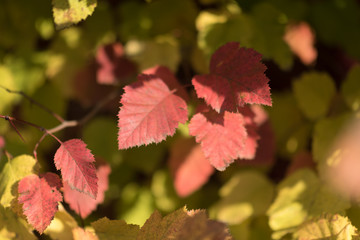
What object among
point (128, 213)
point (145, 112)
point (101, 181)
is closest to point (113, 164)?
point (128, 213)

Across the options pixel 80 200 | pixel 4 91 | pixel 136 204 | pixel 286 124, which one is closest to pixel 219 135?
pixel 80 200

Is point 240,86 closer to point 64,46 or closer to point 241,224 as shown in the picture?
point 241,224

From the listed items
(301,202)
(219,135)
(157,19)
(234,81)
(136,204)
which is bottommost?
(136,204)

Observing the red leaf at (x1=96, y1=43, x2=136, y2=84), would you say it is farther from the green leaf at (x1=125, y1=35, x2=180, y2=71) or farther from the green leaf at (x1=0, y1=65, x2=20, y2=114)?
the green leaf at (x1=0, y1=65, x2=20, y2=114)

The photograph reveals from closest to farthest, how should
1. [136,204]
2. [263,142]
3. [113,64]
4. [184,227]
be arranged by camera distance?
[184,227] < [263,142] < [113,64] < [136,204]

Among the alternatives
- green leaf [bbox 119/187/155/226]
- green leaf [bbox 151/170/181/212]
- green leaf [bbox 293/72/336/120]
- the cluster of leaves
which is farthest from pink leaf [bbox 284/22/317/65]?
green leaf [bbox 119/187/155/226]

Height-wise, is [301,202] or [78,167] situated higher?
[78,167]

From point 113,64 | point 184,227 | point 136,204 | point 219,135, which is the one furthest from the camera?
point 136,204

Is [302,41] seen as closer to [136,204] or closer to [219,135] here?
[219,135]
